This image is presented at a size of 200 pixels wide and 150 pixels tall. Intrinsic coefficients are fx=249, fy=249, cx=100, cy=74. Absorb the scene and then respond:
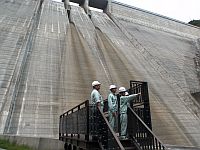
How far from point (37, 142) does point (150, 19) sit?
24.7 m

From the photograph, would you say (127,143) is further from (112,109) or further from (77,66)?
(77,66)

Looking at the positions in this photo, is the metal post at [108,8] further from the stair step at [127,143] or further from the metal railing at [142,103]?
the stair step at [127,143]

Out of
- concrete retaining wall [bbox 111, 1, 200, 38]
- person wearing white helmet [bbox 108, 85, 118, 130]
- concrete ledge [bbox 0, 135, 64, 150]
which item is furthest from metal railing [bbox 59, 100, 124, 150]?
concrete retaining wall [bbox 111, 1, 200, 38]

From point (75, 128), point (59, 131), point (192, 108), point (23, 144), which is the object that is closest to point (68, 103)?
point (59, 131)

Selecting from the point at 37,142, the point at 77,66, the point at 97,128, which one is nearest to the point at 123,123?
the point at 97,128

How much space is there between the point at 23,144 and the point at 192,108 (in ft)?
36.6

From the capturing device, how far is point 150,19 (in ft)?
99.6

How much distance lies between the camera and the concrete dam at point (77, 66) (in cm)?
1124

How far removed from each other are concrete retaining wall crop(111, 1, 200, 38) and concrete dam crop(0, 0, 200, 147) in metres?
1.68

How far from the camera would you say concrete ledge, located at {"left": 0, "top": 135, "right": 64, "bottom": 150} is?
8.79m

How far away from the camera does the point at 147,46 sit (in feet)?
71.9

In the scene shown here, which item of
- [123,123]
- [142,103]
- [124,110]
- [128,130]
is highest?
[142,103]

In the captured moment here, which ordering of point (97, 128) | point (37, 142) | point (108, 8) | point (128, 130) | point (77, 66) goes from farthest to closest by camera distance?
point (108, 8) < point (77, 66) < point (37, 142) < point (128, 130) < point (97, 128)

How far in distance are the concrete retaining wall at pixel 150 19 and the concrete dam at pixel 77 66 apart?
1.68 metres
